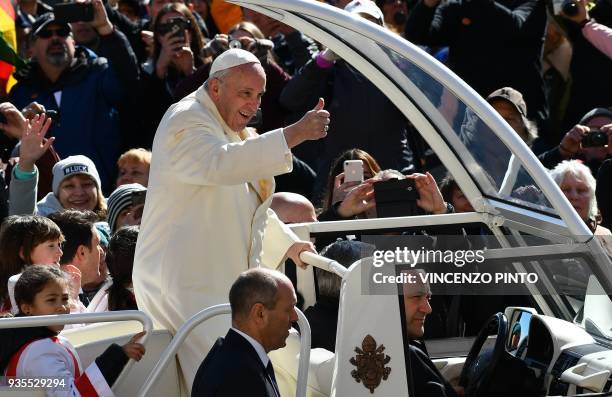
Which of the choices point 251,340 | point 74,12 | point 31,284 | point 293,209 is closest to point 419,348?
point 251,340

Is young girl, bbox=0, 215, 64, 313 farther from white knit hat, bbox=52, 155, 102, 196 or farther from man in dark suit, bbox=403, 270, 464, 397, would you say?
man in dark suit, bbox=403, 270, 464, 397

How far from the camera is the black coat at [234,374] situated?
444 cm

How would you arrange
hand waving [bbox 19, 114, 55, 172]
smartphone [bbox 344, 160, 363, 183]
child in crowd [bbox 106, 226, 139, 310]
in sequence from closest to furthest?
child in crowd [bbox 106, 226, 139, 310] → smartphone [bbox 344, 160, 363, 183] → hand waving [bbox 19, 114, 55, 172]

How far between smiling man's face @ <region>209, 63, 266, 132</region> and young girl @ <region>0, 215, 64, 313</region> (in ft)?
5.18

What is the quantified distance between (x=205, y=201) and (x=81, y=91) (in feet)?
15.1

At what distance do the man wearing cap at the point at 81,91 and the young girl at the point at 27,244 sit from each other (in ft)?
9.95

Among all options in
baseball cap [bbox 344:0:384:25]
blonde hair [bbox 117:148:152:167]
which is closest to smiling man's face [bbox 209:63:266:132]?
baseball cap [bbox 344:0:384:25]

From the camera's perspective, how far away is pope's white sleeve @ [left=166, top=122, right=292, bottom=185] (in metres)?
5.30

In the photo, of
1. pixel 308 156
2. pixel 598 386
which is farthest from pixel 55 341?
pixel 308 156

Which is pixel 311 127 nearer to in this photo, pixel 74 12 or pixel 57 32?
pixel 74 12

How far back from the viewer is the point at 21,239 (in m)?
6.82

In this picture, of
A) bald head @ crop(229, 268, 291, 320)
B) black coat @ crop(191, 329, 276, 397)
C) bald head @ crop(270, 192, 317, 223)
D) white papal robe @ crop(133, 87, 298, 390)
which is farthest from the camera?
bald head @ crop(270, 192, 317, 223)

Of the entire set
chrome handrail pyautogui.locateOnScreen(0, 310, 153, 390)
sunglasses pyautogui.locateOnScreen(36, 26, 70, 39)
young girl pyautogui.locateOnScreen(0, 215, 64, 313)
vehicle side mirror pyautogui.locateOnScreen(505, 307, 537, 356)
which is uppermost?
chrome handrail pyautogui.locateOnScreen(0, 310, 153, 390)

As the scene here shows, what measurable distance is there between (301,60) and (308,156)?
762 millimetres
